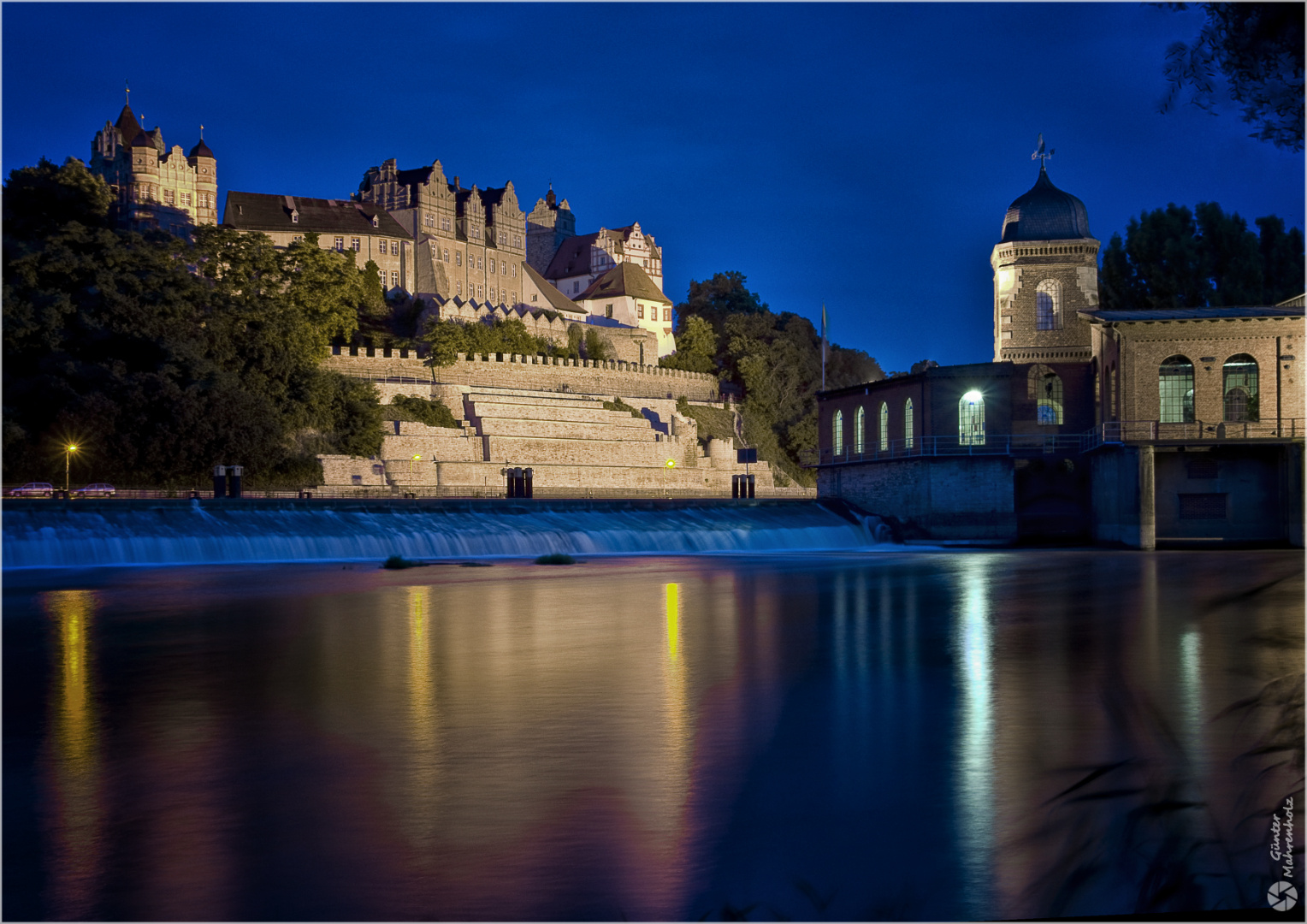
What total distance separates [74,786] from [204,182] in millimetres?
102643

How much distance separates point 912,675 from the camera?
47.2 feet

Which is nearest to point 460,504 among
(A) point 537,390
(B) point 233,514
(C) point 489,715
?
(B) point 233,514

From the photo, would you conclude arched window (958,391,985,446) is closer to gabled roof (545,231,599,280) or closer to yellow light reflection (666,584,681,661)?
yellow light reflection (666,584,681,661)

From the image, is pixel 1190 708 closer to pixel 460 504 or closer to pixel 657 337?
pixel 460 504

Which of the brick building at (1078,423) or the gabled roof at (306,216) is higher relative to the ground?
the gabled roof at (306,216)

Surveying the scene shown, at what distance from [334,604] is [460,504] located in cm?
1835

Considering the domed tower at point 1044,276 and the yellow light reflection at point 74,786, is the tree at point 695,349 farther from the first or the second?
the yellow light reflection at point 74,786

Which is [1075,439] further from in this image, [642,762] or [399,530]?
[642,762]

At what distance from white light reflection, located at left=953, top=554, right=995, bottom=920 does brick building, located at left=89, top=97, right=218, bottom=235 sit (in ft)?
297

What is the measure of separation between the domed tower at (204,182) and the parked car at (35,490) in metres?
61.1

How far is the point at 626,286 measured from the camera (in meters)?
111

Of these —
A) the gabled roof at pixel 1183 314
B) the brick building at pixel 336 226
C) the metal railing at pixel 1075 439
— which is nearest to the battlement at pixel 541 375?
the brick building at pixel 336 226

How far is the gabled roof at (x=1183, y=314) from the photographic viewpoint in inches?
1490

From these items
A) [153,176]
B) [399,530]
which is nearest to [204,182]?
[153,176]
